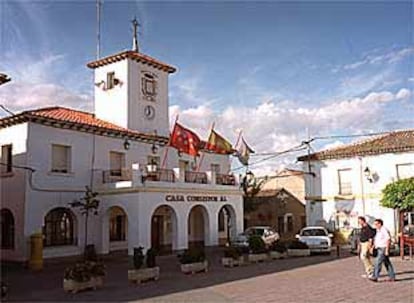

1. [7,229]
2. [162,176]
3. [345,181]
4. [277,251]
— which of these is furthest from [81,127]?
[345,181]

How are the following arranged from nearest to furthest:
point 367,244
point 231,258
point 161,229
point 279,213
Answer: point 367,244, point 231,258, point 161,229, point 279,213

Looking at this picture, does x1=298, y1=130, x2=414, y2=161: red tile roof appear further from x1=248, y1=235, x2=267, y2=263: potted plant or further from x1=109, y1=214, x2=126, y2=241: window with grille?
x1=109, y1=214, x2=126, y2=241: window with grille

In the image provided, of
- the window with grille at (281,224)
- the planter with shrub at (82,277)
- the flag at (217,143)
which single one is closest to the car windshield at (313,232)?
the flag at (217,143)

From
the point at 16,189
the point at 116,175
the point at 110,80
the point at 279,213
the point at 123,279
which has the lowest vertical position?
the point at 123,279

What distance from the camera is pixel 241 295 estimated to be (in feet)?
39.9

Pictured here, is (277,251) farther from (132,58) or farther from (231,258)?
(132,58)

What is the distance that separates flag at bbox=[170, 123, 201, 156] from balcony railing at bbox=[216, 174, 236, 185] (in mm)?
2547

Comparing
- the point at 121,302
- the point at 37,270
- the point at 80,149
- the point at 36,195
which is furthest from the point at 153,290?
the point at 80,149

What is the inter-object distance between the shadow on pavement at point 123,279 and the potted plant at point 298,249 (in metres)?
1.02

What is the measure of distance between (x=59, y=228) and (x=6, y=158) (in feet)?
12.6

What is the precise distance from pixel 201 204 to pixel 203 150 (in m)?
5.72

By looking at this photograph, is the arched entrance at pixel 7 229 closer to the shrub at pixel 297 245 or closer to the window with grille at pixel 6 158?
the window with grille at pixel 6 158

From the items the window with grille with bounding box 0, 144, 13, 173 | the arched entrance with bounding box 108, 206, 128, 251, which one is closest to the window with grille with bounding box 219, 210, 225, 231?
the arched entrance with bounding box 108, 206, 128, 251

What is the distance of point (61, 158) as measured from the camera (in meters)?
23.3
